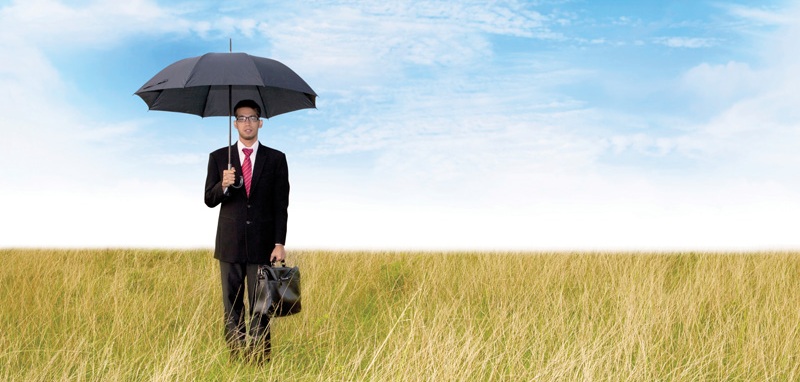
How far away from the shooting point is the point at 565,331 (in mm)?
5836

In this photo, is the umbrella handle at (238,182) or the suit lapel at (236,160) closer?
the umbrella handle at (238,182)

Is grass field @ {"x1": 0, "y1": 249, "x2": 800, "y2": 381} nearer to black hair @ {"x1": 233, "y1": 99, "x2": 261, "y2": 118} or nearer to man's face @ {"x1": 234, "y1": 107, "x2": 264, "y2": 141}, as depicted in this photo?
man's face @ {"x1": 234, "y1": 107, "x2": 264, "y2": 141}

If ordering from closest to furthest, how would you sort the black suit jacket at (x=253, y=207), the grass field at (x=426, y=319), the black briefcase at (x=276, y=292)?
the grass field at (x=426, y=319), the black briefcase at (x=276, y=292), the black suit jacket at (x=253, y=207)

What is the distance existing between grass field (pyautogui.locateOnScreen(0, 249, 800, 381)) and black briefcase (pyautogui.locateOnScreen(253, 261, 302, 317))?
1.40 feet

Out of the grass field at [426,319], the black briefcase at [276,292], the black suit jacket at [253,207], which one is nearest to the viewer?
the grass field at [426,319]

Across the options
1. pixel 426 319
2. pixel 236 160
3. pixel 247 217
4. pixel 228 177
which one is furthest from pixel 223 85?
pixel 426 319

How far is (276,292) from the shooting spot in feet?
15.9

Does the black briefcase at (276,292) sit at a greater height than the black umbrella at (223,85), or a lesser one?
lesser

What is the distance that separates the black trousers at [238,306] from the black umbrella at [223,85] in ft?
2.61

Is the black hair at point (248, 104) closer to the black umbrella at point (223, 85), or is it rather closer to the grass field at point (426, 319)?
the black umbrella at point (223, 85)

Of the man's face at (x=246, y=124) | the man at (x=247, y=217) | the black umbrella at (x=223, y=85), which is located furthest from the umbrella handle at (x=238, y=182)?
the man's face at (x=246, y=124)

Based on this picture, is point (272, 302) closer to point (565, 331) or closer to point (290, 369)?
point (290, 369)

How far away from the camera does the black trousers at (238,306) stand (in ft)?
16.6

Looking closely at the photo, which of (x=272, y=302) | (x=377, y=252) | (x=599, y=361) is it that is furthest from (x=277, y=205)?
(x=377, y=252)
